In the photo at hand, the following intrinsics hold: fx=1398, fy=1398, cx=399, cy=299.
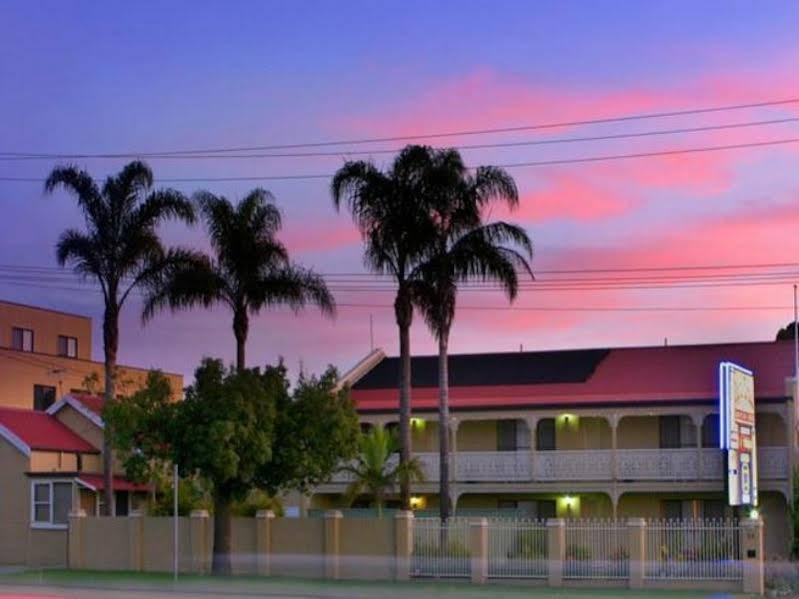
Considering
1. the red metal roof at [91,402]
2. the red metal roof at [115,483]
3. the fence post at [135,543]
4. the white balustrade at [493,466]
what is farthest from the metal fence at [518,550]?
the red metal roof at [91,402]

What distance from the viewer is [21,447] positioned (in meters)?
46.8

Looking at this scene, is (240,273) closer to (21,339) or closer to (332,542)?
(332,542)

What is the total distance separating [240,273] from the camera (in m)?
44.1

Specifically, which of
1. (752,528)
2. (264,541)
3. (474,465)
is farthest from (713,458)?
(264,541)

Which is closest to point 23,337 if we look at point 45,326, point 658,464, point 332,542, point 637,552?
point 45,326

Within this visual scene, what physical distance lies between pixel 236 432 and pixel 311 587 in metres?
4.91

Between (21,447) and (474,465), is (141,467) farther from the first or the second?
(474,465)

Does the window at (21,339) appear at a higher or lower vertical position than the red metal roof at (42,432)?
higher

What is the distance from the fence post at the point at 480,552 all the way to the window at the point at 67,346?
49952mm

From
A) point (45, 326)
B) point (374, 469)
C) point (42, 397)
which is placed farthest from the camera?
point (45, 326)

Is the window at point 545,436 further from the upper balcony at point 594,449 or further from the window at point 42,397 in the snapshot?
the window at point 42,397

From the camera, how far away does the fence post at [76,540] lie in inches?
1692

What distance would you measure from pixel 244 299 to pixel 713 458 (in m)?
16.6

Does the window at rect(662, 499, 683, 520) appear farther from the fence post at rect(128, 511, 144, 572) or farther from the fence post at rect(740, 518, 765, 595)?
the fence post at rect(128, 511, 144, 572)
